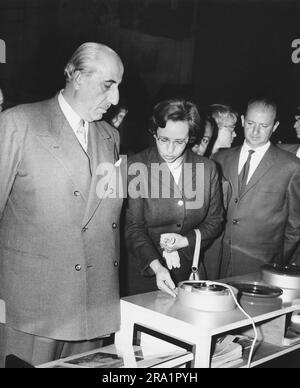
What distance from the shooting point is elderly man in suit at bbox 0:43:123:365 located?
72.4 inches

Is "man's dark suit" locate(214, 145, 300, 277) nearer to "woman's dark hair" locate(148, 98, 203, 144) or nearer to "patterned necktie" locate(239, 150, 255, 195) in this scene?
"patterned necktie" locate(239, 150, 255, 195)

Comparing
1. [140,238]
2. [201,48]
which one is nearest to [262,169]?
[140,238]

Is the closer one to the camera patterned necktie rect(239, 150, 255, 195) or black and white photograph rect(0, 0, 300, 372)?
black and white photograph rect(0, 0, 300, 372)

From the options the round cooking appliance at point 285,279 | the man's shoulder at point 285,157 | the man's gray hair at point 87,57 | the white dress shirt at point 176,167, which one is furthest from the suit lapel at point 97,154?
the man's shoulder at point 285,157

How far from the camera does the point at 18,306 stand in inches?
74.7

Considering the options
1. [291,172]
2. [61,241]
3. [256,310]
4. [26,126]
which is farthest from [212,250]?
[26,126]

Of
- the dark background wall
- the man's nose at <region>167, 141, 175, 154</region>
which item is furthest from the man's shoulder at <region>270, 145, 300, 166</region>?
the dark background wall

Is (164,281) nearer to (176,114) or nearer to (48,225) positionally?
(48,225)

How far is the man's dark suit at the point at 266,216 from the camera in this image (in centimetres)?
318

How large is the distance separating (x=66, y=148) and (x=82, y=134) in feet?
0.51

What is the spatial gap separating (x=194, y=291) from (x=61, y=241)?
2.03 ft

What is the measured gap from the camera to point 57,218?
1.87 m

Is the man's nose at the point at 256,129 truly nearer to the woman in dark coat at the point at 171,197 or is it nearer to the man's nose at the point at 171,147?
the woman in dark coat at the point at 171,197

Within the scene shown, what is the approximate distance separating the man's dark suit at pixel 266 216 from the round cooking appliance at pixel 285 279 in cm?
69
